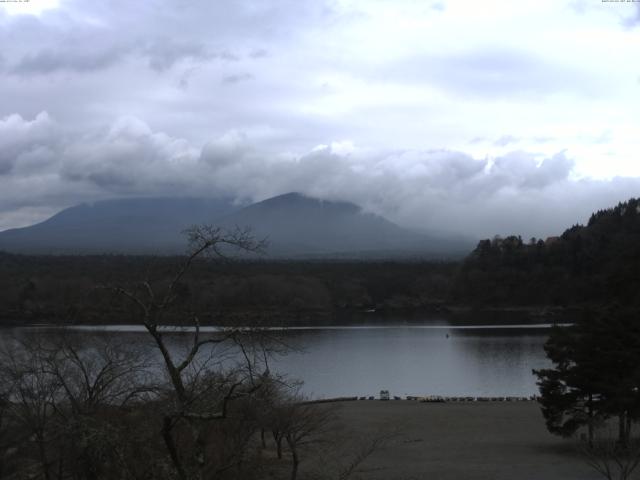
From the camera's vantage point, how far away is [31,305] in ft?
192

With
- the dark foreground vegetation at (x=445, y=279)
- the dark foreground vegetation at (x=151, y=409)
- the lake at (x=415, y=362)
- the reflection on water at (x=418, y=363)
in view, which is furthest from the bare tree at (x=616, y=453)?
the dark foreground vegetation at (x=445, y=279)

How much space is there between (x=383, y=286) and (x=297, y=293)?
1942cm

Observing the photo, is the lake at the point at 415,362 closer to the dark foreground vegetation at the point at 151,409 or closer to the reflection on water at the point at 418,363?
the reflection on water at the point at 418,363

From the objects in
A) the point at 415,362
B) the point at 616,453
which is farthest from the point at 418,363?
the point at 616,453

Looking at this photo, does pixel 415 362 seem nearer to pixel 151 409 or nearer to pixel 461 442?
pixel 461 442

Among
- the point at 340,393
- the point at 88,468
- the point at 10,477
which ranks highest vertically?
the point at 88,468

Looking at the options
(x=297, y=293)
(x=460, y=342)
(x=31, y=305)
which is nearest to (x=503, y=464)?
(x=460, y=342)

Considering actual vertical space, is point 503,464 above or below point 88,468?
below

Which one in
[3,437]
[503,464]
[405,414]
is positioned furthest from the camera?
[405,414]

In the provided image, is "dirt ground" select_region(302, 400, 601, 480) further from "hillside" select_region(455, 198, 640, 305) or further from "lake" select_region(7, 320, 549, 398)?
"hillside" select_region(455, 198, 640, 305)

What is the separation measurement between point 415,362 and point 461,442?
20502 mm

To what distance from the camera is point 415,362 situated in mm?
40594

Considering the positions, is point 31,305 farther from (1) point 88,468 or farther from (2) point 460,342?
(1) point 88,468

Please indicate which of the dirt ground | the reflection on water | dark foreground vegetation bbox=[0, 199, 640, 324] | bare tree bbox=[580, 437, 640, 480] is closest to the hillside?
dark foreground vegetation bbox=[0, 199, 640, 324]
